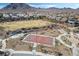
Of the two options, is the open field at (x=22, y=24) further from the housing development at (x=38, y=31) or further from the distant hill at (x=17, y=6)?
the distant hill at (x=17, y=6)

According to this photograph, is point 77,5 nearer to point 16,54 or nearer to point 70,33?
point 70,33

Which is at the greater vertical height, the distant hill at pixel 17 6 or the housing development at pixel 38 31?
the distant hill at pixel 17 6

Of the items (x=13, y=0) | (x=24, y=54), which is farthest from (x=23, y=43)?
(x=13, y=0)

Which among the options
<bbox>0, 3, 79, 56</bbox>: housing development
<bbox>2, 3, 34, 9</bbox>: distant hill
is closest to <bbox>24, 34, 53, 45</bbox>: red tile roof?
<bbox>0, 3, 79, 56</bbox>: housing development

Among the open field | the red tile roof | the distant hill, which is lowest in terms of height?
the red tile roof

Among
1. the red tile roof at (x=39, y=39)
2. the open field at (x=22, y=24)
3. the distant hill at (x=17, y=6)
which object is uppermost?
the distant hill at (x=17, y=6)

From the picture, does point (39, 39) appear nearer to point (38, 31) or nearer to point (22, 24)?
point (38, 31)

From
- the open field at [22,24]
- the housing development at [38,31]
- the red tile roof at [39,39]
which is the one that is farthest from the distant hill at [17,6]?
the red tile roof at [39,39]

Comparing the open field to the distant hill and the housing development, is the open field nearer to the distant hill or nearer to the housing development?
the housing development
